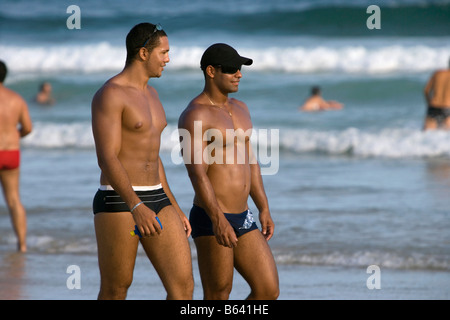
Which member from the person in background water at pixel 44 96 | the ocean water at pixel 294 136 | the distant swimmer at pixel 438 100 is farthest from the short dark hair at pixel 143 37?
the person in background water at pixel 44 96

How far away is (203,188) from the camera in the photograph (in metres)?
4.38

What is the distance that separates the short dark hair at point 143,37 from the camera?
4.11 meters

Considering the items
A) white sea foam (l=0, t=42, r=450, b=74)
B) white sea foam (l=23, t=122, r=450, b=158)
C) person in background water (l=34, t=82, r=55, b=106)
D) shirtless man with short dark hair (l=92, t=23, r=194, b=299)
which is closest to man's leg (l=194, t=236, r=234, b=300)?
shirtless man with short dark hair (l=92, t=23, r=194, b=299)

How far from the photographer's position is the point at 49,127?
16.5 m

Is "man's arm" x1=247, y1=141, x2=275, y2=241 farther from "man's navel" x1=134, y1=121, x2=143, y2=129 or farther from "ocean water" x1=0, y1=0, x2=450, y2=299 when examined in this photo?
"ocean water" x1=0, y1=0, x2=450, y2=299

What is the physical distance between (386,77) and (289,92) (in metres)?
2.74

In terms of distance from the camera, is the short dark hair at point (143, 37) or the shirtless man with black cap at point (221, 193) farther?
the shirtless man with black cap at point (221, 193)

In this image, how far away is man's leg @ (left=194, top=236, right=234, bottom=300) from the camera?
176 inches

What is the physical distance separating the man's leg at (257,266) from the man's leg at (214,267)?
0.22 feet

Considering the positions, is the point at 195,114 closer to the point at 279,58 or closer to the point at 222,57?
the point at 222,57

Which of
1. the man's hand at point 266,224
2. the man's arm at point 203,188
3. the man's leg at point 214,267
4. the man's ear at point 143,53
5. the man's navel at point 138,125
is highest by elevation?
the man's ear at point 143,53

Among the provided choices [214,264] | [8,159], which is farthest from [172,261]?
[8,159]

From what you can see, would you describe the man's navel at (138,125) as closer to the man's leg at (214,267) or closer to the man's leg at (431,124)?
the man's leg at (214,267)
